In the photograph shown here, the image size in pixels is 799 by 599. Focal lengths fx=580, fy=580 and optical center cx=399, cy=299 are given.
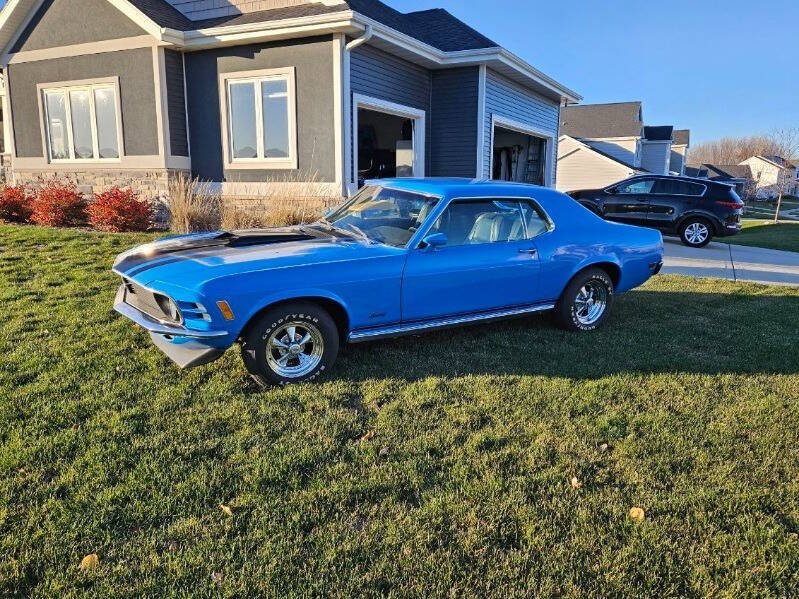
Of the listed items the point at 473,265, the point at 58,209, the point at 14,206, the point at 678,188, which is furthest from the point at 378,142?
the point at 473,265

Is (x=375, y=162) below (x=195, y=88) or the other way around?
below

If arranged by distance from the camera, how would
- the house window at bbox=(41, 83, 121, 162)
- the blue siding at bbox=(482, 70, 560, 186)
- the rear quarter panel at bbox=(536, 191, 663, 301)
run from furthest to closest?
the blue siding at bbox=(482, 70, 560, 186) → the house window at bbox=(41, 83, 121, 162) → the rear quarter panel at bbox=(536, 191, 663, 301)

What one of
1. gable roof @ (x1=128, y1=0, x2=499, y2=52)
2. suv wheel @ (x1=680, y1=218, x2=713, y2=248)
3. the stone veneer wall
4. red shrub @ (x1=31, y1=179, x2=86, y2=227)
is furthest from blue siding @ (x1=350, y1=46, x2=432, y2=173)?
suv wheel @ (x1=680, y1=218, x2=713, y2=248)

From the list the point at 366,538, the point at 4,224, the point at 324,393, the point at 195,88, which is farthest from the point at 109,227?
the point at 366,538

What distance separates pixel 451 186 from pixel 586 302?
194cm

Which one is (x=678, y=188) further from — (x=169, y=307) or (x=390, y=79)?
(x=169, y=307)

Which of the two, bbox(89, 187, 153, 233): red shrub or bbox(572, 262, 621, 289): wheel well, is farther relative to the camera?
bbox(89, 187, 153, 233): red shrub

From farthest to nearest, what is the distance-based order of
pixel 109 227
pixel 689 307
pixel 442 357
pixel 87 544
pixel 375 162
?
1. pixel 375 162
2. pixel 109 227
3. pixel 689 307
4. pixel 442 357
5. pixel 87 544

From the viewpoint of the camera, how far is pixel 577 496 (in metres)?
3.02

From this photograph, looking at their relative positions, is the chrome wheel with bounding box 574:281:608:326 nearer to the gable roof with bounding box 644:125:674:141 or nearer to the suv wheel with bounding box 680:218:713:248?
the suv wheel with bounding box 680:218:713:248

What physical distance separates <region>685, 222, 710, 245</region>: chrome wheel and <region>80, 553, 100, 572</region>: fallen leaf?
14069mm

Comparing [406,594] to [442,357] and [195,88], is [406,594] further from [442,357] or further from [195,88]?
[195,88]

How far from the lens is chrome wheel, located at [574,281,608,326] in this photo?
5.92 m

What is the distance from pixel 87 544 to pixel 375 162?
14620mm
